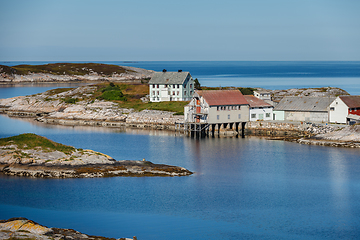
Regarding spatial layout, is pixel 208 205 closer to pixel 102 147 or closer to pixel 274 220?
pixel 274 220

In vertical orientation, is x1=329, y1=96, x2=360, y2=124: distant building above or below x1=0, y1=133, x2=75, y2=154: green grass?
above

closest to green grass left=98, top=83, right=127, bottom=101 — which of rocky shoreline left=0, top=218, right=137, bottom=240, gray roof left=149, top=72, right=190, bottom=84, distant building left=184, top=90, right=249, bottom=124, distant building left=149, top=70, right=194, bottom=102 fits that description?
distant building left=149, top=70, right=194, bottom=102

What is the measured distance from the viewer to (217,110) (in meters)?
75.0

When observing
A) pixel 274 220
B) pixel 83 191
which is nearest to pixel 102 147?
pixel 83 191

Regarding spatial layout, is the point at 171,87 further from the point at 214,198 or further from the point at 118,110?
the point at 214,198

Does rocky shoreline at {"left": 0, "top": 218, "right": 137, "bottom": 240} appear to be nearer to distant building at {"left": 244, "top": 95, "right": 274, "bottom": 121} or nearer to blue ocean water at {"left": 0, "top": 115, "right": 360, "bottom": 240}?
blue ocean water at {"left": 0, "top": 115, "right": 360, "bottom": 240}

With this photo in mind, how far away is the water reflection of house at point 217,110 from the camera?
74.8m

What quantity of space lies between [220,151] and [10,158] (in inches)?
1000

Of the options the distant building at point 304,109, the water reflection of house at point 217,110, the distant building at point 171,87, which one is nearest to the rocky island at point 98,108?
the distant building at point 171,87

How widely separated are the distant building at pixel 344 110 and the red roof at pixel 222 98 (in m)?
13.2

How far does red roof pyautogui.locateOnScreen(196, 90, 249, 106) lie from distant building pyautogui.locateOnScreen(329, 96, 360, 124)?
13.2 meters

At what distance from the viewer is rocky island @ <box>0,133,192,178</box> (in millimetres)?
46375

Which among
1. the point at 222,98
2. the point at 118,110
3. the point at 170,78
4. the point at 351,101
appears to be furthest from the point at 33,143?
the point at 170,78

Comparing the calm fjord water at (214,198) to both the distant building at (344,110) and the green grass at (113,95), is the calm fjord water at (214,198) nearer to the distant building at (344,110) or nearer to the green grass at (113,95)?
the distant building at (344,110)
